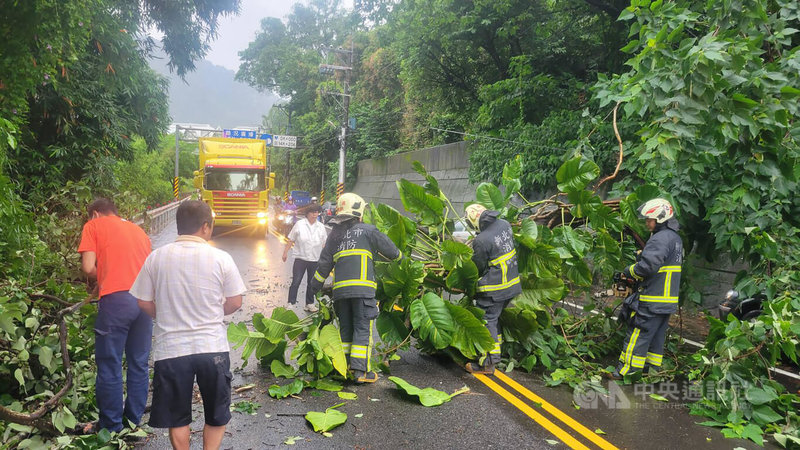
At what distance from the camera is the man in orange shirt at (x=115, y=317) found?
3.61 metres

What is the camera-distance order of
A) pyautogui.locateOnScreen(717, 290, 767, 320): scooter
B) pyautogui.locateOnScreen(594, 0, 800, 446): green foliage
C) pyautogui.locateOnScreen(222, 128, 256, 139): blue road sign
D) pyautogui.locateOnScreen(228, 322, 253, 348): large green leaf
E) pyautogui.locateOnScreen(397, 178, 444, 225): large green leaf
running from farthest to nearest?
1. pyautogui.locateOnScreen(222, 128, 256, 139): blue road sign
2. pyautogui.locateOnScreen(717, 290, 767, 320): scooter
3. pyautogui.locateOnScreen(397, 178, 444, 225): large green leaf
4. pyautogui.locateOnScreen(228, 322, 253, 348): large green leaf
5. pyautogui.locateOnScreen(594, 0, 800, 446): green foliage

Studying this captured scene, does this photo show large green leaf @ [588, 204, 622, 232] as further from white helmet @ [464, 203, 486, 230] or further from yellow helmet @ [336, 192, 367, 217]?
yellow helmet @ [336, 192, 367, 217]

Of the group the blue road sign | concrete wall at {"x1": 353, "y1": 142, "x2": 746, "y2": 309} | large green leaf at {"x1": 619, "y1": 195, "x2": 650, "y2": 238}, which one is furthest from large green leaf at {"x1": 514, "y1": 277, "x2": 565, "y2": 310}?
the blue road sign

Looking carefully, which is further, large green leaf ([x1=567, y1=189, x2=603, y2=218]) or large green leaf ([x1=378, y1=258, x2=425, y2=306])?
large green leaf ([x1=567, y1=189, x2=603, y2=218])

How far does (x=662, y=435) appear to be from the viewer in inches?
156

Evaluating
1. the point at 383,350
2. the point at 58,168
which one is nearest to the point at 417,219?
the point at 383,350

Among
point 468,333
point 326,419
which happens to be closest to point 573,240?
point 468,333

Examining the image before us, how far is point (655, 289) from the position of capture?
4973 mm

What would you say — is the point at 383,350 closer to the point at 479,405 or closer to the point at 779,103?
the point at 479,405

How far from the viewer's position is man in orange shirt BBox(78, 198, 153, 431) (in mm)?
3609

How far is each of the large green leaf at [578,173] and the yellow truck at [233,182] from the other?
1519 cm

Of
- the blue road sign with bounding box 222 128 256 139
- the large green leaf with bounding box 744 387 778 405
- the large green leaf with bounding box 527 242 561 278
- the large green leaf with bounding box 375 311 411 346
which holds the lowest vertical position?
the large green leaf with bounding box 744 387 778 405

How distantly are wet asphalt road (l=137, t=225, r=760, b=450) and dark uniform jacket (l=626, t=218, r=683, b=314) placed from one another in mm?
799

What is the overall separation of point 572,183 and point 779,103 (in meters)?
1.90
